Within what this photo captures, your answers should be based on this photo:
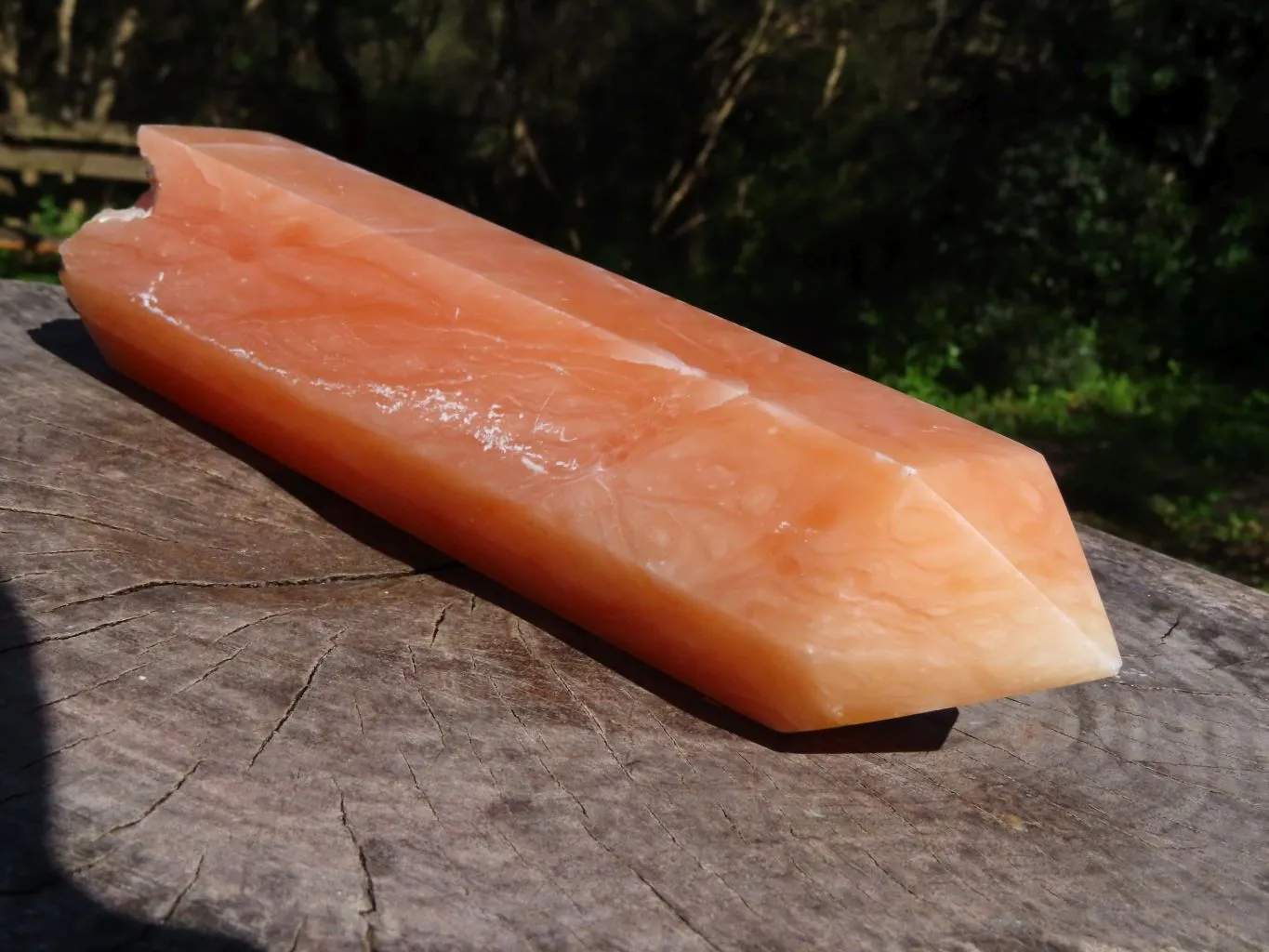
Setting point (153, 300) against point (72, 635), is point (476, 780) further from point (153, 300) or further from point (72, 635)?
point (153, 300)

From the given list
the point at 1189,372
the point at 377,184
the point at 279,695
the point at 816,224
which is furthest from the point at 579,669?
the point at 816,224

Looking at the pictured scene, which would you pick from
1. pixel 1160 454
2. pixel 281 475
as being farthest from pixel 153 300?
pixel 1160 454

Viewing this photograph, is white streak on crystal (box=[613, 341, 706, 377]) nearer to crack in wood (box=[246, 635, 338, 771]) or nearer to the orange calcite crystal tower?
the orange calcite crystal tower

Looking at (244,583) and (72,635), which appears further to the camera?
(244,583)

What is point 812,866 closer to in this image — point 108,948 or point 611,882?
point 611,882

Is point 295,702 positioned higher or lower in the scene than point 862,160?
lower

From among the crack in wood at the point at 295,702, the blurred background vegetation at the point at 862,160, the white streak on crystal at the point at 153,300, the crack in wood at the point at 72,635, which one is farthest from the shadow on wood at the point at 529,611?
the blurred background vegetation at the point at 862,160

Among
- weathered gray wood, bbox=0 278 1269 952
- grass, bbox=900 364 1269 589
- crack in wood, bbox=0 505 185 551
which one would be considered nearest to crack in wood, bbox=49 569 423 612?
weathered gray wood, bbox=0 278 1269 952
